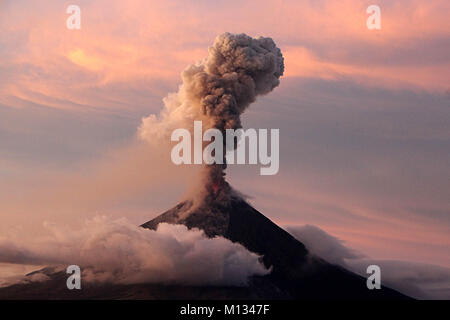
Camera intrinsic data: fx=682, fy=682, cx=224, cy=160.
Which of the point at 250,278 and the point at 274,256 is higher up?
the point at 274,256

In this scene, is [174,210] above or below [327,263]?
above

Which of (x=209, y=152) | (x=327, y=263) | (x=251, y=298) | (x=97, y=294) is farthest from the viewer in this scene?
(x=327, y=263)

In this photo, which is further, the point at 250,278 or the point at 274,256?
the point at 274,256

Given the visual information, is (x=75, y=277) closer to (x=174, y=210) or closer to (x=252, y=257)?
(x=174, y=210)
